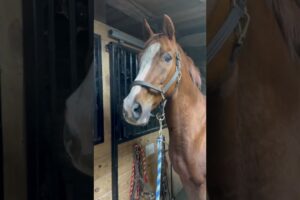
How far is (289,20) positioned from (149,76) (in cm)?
30

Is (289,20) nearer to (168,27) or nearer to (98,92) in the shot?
(168,27)

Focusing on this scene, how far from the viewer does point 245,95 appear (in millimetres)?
373

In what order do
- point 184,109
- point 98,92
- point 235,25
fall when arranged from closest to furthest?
point 235,25
point 98,92
point 184,109

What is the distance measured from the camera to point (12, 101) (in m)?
0.43

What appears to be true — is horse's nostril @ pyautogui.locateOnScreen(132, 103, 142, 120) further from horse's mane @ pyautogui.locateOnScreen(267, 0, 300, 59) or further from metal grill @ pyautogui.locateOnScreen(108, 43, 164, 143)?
horse's mane @ pyautogui.locateOnScreen(267, 0, 300, 59)

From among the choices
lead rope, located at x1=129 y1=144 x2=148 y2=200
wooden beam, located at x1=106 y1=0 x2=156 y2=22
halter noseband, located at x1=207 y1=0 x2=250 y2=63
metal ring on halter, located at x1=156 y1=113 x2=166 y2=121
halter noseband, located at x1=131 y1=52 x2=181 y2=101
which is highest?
wooden beam, located at x1=106 y1=0 x2=156 y2=22

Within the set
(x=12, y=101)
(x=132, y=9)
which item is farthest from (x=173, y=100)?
(x=12, y=101)

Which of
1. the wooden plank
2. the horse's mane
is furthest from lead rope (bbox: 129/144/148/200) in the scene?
the horse's mane

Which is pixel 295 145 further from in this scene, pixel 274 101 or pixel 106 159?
pixel 106 159

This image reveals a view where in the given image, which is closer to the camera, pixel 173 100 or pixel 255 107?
pixel 255 107

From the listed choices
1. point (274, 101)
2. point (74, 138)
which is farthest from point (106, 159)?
point (274, 101)

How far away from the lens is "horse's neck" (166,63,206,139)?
1.67 feet

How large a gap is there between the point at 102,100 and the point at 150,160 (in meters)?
0.19

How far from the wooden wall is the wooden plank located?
155mm
